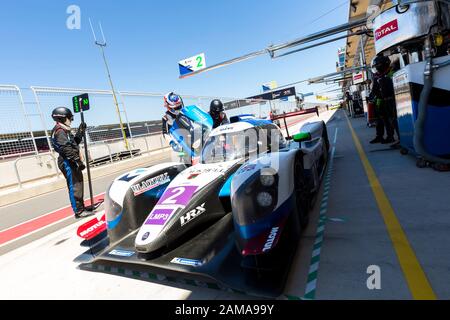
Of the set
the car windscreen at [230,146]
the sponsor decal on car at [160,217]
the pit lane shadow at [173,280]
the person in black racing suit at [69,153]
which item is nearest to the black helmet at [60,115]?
the person in black racing suit at [69,153]

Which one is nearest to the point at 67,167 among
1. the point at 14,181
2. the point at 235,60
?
the point at 14,181

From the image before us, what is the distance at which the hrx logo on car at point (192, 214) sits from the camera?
249cm

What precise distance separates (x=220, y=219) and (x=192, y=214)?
0.35m

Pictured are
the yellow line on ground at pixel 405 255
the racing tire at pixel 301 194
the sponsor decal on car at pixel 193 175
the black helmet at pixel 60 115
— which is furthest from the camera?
the black helmet at pixel 60 115

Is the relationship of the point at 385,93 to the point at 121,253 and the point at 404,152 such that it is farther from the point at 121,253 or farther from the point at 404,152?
the point at 121,253

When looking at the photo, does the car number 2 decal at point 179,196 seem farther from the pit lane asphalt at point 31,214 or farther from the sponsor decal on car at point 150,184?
the pit lane asphalt at point 31,214

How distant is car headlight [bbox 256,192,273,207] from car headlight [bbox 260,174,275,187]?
3.3 inches

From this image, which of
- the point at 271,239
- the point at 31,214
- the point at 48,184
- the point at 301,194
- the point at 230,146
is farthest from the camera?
the point at 48,184

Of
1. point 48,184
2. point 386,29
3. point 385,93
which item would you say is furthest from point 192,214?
point 48,184

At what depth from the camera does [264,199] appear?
7.32 feet
